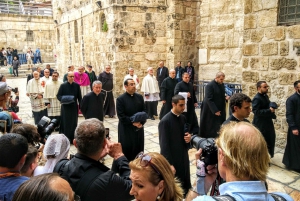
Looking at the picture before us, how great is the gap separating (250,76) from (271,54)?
664 millimetres

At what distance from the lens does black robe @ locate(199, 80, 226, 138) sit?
5.52 meters

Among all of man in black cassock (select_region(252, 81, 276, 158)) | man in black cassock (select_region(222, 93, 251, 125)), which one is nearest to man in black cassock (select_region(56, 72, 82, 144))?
man in black cassock (select_region(222, 93, 251, 125))

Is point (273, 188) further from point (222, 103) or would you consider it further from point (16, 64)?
point (16, 64)

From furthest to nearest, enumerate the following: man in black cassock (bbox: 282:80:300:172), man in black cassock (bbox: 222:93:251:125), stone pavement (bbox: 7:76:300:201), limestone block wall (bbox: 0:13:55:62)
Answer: limestone block wall (bbox: 0:13:55:62)
man in black cassock (bbox: 282:80:300:172)
stone pavement (bbox: 7:76:300:201)
man in black cassock (bbox: 222:93:251:125)

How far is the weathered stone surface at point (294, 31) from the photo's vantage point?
15.9ft

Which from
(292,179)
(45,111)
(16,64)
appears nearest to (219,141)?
(292,179)

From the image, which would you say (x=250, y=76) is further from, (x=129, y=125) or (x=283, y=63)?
(x=129, y=125)

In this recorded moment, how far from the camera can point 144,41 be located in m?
11.1

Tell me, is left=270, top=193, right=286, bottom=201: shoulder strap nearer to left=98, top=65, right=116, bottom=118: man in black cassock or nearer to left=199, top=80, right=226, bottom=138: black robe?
left=199, top=80, right=226, bottom=138: black robe

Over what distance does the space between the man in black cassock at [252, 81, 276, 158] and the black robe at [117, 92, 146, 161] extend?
83.8 inches

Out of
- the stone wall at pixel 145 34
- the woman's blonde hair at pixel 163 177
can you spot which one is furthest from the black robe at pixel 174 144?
the stone wall at pixel 145 34

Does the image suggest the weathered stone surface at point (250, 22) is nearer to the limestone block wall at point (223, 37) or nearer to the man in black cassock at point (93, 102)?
the limestone block wall at point (223, 37)

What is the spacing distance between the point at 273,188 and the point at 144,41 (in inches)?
335

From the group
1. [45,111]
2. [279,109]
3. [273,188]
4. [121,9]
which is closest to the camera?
[273,188]
